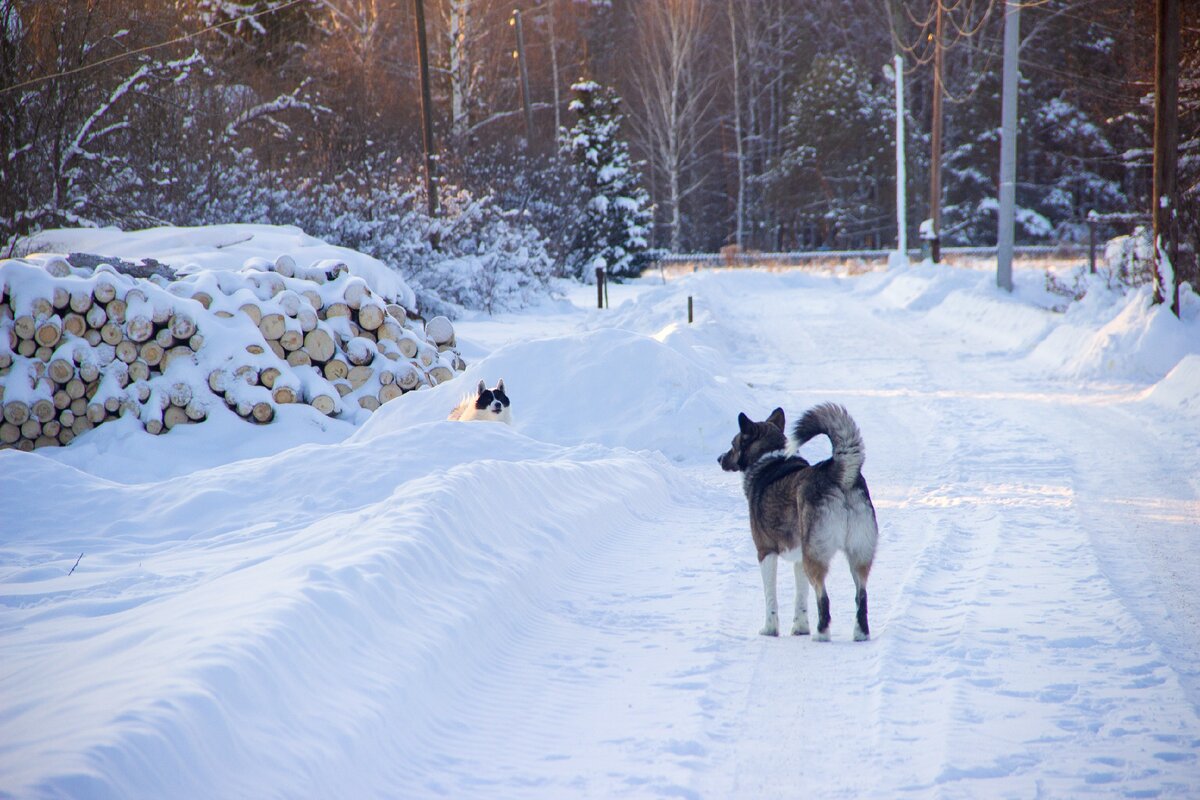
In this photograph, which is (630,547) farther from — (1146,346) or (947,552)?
(1146,346)

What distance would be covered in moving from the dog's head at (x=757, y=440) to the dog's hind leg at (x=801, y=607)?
0.77 meters

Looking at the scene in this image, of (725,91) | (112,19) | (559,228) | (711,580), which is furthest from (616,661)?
(725,91)

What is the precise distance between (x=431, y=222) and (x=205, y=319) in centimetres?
1234

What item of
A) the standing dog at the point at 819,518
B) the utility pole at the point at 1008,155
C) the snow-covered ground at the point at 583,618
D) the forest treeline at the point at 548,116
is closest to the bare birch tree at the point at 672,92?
the forest treeline at the point at 548,116

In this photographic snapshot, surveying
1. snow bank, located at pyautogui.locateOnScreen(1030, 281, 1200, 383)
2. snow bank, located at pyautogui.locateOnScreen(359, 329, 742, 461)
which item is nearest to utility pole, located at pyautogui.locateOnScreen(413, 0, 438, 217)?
snow bank, located at pyautogui.locateOnScreen(359, 329, 742, 461)

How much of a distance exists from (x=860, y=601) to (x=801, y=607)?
41 centimetres

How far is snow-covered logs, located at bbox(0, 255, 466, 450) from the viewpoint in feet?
37.0

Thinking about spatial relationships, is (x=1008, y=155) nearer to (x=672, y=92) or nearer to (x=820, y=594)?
(x=820, y=594)

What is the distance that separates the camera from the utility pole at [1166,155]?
14.7 m

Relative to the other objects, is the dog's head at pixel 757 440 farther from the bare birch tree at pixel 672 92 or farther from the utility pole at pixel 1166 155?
the bare birch tree at pixel 672 92

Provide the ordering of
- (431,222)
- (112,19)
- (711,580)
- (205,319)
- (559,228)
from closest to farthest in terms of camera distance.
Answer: (711,580), (205,319), (112,19), (431,222), (559,228)

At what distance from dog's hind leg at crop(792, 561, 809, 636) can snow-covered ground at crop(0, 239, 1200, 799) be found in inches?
5.5

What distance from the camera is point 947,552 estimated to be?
673cm

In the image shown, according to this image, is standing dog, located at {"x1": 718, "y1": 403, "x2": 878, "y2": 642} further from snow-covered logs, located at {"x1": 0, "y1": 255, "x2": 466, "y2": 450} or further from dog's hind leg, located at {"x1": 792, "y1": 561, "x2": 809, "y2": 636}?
snow-covered logs, located at {"x1": 0, "y1": 255, "x2": 466, "y2": 450}
